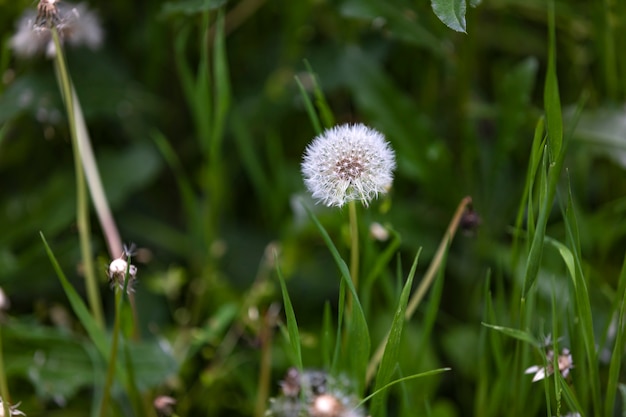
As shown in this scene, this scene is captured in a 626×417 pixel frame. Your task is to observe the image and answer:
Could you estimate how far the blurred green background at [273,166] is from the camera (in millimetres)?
1206

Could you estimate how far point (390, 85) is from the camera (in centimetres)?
134

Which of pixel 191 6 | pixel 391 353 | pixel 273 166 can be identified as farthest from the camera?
pixel 273 166

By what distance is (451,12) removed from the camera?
2.72ft

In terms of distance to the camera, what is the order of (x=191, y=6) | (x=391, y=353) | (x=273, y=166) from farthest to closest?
1. (x=273, y=166)
2. (x=191, y=6)
3. (x=391, y=353)

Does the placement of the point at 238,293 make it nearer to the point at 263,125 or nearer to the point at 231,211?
the point at 231,211

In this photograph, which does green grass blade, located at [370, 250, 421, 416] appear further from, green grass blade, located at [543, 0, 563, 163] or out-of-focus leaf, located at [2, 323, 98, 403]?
out-of-focus leaf, located at [2, 323, 98, 403]

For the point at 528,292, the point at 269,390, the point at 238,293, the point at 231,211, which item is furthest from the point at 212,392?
the point at 528,292

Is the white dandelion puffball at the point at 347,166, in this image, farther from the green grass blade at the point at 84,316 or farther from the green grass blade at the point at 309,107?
the green grass blade at the point at 84,316

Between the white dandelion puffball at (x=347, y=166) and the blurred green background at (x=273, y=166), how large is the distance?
199mm

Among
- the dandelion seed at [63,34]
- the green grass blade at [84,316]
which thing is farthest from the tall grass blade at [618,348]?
the dandelion seed at [63,34]

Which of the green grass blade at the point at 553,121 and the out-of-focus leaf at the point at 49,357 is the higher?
the green grass blade at the point at 553,121

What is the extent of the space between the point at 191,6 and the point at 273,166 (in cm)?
40

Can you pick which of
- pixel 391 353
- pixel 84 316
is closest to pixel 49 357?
pixel 84 316

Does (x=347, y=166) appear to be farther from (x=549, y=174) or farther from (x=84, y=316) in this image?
(x=84, y=316)
